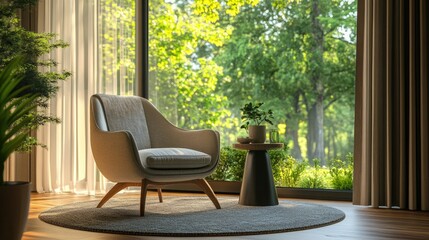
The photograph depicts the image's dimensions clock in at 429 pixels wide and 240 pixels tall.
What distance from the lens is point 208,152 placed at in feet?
14.1

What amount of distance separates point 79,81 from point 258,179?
7.15 ft

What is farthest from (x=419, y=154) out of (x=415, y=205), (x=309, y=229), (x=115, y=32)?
(x=115, y=32)

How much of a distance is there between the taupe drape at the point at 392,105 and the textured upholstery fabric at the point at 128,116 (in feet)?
5.34

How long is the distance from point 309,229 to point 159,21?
13.0 feet

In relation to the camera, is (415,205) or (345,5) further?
(345,5)

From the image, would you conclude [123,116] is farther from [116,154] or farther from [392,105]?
[392,105]

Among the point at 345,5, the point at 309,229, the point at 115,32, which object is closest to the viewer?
the point at 309,229

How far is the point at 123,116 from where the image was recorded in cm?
445

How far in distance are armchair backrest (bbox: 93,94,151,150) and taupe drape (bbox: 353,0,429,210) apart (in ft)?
5.36

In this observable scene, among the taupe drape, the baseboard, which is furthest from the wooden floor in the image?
the baseboard

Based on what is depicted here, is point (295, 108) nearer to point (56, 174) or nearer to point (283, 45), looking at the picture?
point (283, 45)

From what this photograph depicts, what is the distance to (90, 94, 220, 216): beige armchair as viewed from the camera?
384 cm

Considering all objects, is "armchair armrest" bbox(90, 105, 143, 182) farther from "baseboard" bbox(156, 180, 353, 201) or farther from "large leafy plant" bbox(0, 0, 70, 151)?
"baseboard" bbox(156, 180, 353, 201)

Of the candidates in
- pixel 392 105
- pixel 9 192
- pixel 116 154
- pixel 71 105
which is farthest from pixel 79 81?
pixel 9 192
